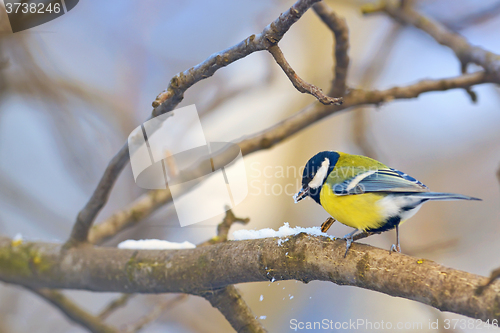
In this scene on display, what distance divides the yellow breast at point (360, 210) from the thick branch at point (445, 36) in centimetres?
53

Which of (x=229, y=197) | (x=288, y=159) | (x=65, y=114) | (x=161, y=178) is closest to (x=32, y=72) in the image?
(x=65, y=114)

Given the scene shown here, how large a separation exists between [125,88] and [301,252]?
940mm

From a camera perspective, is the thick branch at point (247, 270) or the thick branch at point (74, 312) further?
the thick branch at point (74, 312)

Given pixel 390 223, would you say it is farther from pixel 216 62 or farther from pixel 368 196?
pixel 216 62

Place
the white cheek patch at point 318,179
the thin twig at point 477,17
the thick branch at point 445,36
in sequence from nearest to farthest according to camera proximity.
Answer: the white cheek patch at point 318,179 → the thick branch at point 445,36 → the thin twig at point 477,17

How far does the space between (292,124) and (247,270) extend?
1.72 feet

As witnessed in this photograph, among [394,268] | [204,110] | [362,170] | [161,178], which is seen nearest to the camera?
[394,268]

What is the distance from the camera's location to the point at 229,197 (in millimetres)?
926

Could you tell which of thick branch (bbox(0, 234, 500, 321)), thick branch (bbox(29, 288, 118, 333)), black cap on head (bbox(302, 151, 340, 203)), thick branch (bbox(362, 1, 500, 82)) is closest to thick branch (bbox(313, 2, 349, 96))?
black cap on head (bbox(302, 151, 340, 203))

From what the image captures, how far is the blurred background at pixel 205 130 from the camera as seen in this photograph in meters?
1.06

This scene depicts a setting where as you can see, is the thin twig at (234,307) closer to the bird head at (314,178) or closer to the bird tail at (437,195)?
the bird head at (314,178)

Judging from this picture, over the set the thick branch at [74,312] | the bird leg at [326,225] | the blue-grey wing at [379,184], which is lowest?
the thick branch at [74,312]

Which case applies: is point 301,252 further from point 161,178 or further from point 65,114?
point 65,114

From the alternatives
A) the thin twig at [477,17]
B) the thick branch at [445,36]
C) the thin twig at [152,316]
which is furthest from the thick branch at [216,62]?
the thin twig at [477,17]
